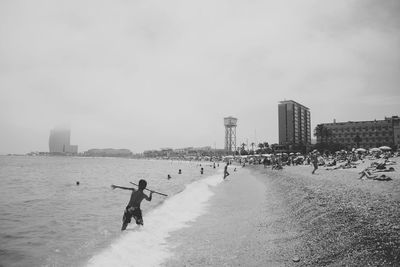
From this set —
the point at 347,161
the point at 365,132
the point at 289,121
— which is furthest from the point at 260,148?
the point at 347,161

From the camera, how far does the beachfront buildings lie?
132500 mm

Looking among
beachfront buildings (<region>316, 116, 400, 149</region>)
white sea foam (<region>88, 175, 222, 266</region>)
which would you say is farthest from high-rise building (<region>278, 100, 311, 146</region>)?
white sea foam (<region>88, 175, 222, 266</region>)

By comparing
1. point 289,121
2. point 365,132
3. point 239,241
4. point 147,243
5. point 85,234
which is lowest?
point 85,234

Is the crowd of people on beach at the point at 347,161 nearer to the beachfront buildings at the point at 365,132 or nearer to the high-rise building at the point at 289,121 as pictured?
the beachfront buildings at the point at 365,132

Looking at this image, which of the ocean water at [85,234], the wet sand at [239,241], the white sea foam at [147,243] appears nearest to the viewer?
the wet sand at [239,241]

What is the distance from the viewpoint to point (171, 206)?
1744 centimetres

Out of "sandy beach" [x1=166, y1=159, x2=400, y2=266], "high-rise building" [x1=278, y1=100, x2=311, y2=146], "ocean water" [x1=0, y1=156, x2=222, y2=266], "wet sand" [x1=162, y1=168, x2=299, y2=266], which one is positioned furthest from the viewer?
"high-rise building" [x1=278, y1=100, x2=311, y2=146]

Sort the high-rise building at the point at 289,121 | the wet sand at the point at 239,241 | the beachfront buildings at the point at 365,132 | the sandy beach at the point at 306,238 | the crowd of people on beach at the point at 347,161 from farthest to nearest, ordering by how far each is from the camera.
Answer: the high-rise building at the point at 289,121 < the beachfront buildings at the point at 365,132 < the crowd of people on beach at the point at 347,161 < the wet sand at the point at 239,241 < the sandy beach at the point at 306,238

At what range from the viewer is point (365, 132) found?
141 m

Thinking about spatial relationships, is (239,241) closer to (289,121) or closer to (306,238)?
(306,238)

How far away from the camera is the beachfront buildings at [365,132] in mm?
132500

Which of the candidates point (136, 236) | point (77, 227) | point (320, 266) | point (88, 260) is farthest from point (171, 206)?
point (320, 266)

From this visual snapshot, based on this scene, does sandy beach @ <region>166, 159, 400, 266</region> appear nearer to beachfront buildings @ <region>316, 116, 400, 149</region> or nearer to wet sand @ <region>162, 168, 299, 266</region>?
wet sand @ <region>162, 168, 299, 266</region>

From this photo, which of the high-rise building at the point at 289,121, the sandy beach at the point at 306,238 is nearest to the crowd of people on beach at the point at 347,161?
the sandy beach at the point at 306,238
